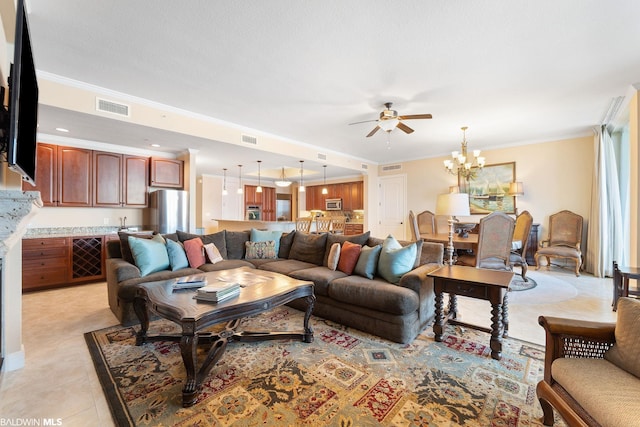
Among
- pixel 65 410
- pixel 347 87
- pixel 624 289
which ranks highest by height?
pixel 347 87

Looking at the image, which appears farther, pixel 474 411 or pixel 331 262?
pixel 331 262

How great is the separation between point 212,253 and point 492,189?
19.4 feet

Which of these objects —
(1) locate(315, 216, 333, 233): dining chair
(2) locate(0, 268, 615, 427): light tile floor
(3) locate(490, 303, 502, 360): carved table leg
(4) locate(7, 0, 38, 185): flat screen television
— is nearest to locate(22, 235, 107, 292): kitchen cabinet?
(2) locate(0, 268, 615, 427): light tile floor

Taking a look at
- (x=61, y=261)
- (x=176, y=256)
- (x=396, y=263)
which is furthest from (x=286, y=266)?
(x=61, y=261)

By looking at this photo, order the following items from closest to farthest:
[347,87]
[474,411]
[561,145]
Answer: [474,411]
[347,87]
[561,145]

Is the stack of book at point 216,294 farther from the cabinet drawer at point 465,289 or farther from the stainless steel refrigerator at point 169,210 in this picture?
the stainless steel refrigerator at point 169,210

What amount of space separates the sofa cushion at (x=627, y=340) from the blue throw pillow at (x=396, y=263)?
61.0 inches

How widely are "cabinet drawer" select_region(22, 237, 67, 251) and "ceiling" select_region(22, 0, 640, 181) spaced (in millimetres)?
1587

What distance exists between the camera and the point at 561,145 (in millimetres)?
5477

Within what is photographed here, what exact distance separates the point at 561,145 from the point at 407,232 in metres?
3.66

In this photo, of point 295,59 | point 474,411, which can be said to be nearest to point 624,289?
point 474,411

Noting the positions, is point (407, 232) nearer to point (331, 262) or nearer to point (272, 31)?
point (331, 262)

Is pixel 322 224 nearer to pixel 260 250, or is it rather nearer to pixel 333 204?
pixel 260 250

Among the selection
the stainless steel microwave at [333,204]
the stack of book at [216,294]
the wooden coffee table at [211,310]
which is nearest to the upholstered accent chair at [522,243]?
the wooden coffee table at [211,310]
